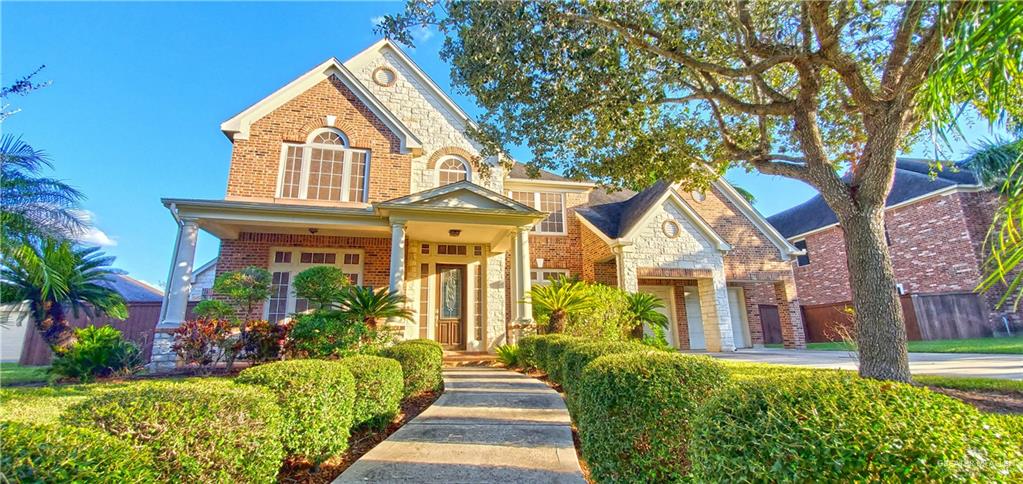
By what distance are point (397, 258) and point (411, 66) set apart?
683 centimetres

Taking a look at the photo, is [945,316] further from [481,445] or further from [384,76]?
[384,76]

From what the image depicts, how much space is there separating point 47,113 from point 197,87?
2799 millimetres

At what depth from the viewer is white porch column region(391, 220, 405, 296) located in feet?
28.1

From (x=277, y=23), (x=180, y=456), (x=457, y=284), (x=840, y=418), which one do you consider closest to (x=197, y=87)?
(x=277, y=23)

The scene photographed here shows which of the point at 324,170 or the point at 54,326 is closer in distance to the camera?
the point at 54,326

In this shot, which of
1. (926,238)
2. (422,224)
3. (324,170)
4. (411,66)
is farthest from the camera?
(926,238)

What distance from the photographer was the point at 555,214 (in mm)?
13414

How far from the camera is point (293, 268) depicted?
1020 cm

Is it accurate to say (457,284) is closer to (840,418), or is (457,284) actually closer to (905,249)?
(840,418)

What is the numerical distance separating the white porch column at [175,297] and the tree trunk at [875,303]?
11.2 m

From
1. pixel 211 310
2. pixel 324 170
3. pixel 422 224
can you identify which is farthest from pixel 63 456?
→ pixel 324 170

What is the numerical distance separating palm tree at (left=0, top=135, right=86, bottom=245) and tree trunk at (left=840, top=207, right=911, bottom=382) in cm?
1431

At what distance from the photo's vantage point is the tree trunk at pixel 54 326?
8.10 metres

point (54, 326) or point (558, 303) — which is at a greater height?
point (558, 303)
